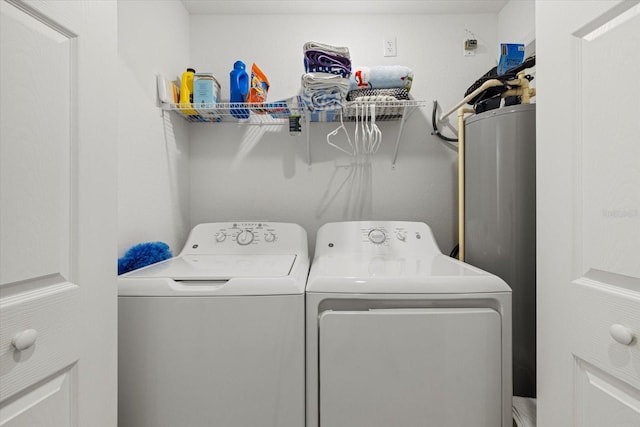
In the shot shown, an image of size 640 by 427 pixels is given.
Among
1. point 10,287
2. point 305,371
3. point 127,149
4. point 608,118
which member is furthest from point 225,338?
point 608,118

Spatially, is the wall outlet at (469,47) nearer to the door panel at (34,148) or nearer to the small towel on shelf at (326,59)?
the small towel on shelf at (326,59)

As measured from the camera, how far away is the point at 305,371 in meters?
0.99

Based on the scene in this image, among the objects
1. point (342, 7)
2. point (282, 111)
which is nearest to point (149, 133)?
point (282, 111)

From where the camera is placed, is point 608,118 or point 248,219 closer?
point 608,118

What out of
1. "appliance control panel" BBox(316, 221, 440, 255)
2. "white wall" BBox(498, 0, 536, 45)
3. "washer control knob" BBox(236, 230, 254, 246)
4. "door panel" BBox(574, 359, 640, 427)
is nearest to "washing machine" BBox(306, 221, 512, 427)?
"door panel" BBox(574, 359, 640, 427)

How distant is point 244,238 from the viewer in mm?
1556

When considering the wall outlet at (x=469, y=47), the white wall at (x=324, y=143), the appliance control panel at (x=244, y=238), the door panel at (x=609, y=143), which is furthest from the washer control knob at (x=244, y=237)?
the wall outlet at (x=469, y=47)

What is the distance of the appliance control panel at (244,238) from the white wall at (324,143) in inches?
11.0

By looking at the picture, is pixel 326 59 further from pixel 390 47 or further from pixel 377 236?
pixel 377 236

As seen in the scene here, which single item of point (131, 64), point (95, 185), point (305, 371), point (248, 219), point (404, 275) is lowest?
point (305, 371)

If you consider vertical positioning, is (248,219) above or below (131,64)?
below

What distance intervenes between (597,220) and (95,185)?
1157 mm

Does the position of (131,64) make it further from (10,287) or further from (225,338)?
(225,338)

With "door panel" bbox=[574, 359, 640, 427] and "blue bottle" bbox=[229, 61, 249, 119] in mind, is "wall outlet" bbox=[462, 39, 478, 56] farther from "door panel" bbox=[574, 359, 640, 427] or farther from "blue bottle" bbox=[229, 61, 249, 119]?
"door panel" bbox=[574, 359, 640, 427]
